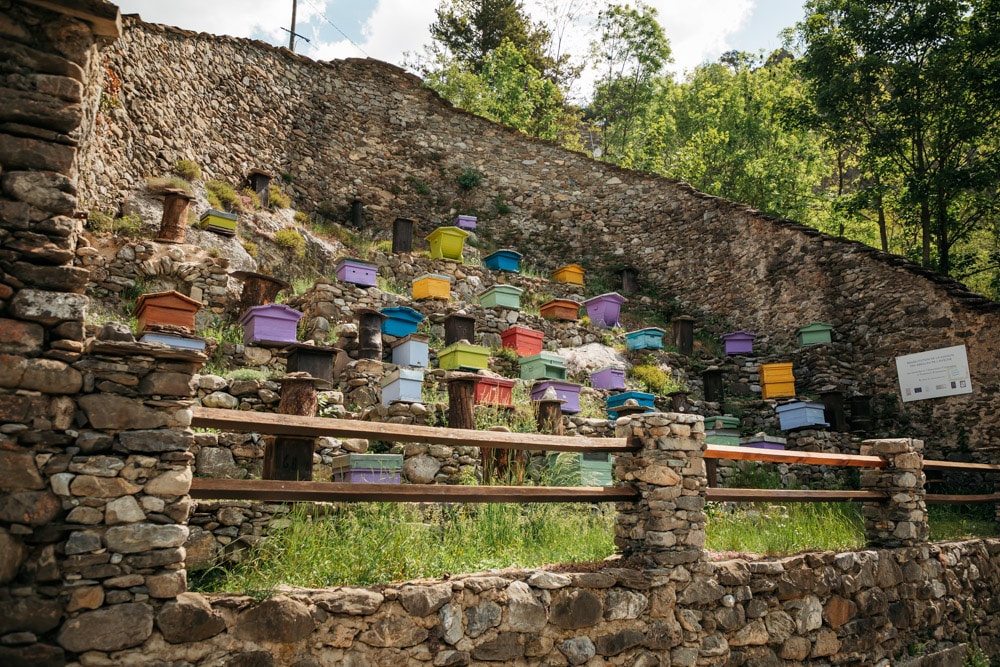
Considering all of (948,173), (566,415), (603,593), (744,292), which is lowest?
(603,593)

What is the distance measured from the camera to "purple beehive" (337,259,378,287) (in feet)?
40.7

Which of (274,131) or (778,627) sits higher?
(274,131)

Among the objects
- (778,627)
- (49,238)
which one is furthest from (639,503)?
(49,238)

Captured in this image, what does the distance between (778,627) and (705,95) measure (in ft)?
69.4

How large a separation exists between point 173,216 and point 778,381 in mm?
10874

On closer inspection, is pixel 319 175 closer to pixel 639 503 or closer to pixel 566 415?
pixel 566 415

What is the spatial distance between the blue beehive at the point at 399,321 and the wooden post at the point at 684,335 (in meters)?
6.07

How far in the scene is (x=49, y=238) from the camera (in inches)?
144

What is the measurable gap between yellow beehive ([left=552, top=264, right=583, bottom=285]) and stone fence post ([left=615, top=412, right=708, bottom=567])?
37.9ft

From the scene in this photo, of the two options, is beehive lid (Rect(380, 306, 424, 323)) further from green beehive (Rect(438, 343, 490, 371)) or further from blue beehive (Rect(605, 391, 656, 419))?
blue beehive (Rect(605, 391, 656, 419))

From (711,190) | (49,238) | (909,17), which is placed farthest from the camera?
(711,190)

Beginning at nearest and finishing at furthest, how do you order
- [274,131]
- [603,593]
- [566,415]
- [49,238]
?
[49,238] < [603,593] < [566,415] < [274,131]

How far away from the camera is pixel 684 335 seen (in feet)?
49.1

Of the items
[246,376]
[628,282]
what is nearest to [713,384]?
[628,282]
